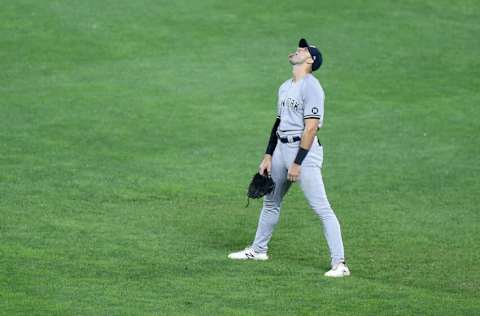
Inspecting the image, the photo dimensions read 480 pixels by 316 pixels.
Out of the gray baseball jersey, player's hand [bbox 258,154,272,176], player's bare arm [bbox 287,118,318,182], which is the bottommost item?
Result: player's hand [bbox 258,154,272,176]

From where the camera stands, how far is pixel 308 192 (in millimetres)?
9961

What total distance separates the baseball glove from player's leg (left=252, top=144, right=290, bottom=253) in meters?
0.07

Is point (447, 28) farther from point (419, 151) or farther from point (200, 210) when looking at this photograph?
point (200, 210)

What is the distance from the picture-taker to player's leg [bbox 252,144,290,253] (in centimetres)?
1021

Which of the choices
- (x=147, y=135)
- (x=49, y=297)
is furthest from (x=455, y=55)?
(x=49, y=297)

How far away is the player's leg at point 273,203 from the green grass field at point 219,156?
10.0 inches

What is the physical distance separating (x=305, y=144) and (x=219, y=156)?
243 inches

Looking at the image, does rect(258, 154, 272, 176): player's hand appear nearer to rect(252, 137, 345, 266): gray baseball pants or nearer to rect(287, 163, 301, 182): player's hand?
rect(252, 137, 345, 266): gray baseball pants

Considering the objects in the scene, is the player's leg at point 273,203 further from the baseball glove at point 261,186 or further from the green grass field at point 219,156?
the green grass field at point 219,156

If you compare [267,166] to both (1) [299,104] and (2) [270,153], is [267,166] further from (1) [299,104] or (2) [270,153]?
(1) [299,104]

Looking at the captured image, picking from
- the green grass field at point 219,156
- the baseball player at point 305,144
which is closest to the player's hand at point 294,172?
the baseball player at point 305,144

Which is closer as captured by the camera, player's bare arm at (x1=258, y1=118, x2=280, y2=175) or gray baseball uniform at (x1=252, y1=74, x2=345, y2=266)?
gray baseball uniform at (x1=252, y1=74, x2=345, y2=266)

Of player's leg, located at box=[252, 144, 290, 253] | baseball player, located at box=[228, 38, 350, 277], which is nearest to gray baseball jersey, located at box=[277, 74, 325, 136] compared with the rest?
baseball player, located at box=[228, 38, 350, 277]

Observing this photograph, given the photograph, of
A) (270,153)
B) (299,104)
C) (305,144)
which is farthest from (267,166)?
(299,104)
